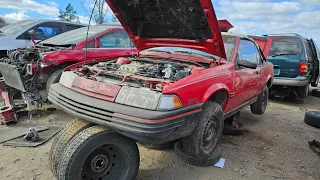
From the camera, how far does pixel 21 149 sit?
139 inches

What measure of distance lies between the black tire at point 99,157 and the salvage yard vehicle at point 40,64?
191 centimetres

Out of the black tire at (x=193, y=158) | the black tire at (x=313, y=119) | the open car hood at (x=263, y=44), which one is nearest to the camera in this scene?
the black tire at (x=193, y=158)

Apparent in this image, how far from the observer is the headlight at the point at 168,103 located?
245 centimetres

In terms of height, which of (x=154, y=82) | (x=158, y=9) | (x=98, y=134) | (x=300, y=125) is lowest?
(x=300, y=125)

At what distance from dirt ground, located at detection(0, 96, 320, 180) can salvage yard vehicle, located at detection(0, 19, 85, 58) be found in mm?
3210

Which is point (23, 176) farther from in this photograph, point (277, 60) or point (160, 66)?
point (277, 60)

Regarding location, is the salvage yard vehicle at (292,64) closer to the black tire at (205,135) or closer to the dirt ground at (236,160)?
the dirt ground at (236,160)

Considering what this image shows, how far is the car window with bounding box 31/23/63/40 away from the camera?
745 centimetres

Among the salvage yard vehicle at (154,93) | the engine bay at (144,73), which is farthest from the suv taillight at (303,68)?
the engine bay at (144,73)

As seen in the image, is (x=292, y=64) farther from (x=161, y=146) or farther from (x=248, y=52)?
(x=161, y=146)

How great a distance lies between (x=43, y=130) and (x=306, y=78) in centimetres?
642

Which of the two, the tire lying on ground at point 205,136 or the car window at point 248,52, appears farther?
the car window at point 248,52

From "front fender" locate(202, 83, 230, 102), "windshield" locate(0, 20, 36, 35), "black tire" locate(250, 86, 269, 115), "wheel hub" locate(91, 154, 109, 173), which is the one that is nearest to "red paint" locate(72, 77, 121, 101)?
"wheel hub" locate(91, 154, 109, 173)

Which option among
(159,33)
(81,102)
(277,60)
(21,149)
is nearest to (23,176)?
(21,149)
